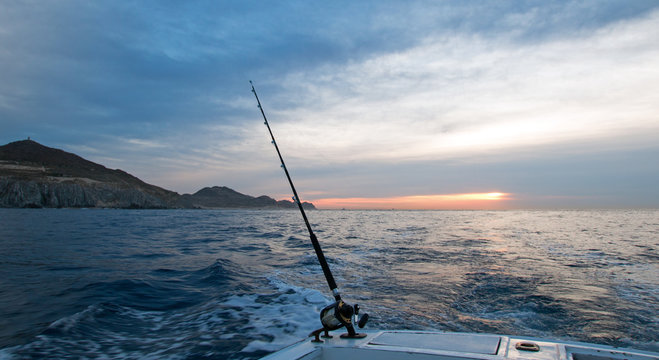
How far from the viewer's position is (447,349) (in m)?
2.97

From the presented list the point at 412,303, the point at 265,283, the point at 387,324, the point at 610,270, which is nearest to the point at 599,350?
the point at 387,324

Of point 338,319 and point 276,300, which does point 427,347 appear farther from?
point 276,300

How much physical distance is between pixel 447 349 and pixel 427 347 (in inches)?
7.3

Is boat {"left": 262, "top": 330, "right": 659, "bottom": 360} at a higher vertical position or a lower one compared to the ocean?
higher

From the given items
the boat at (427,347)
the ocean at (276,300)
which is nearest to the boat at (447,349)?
the boat at (427,347)

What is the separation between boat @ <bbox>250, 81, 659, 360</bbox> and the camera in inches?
106

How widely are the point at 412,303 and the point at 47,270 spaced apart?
35.1 feet

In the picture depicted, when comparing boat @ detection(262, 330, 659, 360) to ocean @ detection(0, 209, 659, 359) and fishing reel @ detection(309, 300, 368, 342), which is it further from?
ocean @ detection(0, 209, 659, 359)

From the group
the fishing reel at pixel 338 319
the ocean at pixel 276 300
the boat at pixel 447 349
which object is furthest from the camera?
the ocean at pixel 276 300

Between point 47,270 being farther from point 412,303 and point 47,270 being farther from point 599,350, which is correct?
point 599,350

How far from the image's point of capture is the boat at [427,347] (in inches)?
106

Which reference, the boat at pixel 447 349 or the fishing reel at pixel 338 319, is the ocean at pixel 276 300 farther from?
the boat at pixel 447 349

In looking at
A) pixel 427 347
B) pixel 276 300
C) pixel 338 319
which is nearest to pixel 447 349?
pixel 427 347

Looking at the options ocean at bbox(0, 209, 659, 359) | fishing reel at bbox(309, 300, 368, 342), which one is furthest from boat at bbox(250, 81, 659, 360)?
ocean at bbox(0, 209, 659, 359)
